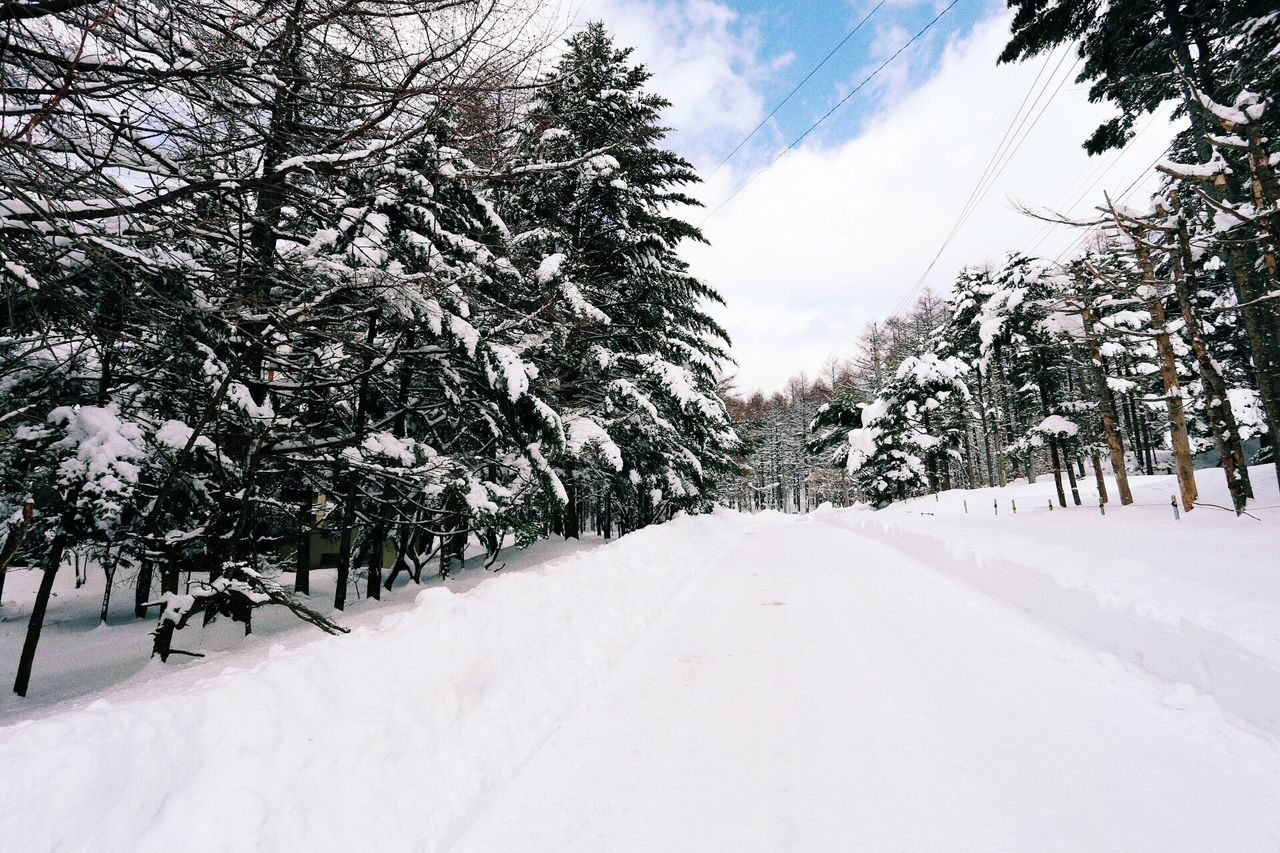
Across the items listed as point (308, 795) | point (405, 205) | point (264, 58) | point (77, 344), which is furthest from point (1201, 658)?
point (77, 344)

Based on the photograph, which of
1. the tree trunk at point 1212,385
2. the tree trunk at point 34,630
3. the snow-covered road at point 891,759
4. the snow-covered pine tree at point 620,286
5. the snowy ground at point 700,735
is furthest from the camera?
the snow-covered pine tree at point 620,286

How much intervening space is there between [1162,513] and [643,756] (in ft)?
46.3

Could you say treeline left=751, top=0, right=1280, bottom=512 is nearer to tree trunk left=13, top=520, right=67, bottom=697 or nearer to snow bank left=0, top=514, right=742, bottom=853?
snow bank left=0, top=514, right=742, bottom=853

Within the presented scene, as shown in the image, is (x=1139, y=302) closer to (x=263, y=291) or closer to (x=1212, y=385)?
(x=1212, y=385)

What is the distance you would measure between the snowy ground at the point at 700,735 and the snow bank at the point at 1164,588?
1.3 inches

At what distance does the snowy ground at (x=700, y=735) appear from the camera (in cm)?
216

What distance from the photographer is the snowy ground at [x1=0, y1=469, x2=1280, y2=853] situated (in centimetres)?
216

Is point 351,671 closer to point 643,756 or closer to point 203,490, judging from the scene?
point 643,756

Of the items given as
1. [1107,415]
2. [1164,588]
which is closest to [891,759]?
[1164,588]

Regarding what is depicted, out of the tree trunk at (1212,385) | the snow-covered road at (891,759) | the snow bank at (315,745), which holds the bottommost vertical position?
the snow-covered road at (891,759)

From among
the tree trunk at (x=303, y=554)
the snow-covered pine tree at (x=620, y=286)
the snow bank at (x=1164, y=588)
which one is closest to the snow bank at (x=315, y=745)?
the snow bank at (x=1164, y=588)

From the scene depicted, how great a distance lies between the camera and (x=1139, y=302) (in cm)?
991

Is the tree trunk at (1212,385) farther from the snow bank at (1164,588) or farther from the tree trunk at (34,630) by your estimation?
the tree trunk at (34,630)

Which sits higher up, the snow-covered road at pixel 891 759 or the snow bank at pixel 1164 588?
the snow bank at pixel 1164 588
